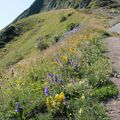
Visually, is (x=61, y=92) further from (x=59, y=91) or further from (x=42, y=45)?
(x=42, y=45)

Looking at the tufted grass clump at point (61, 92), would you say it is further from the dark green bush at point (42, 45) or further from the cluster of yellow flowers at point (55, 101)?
the dark green bush at point (42, 45)

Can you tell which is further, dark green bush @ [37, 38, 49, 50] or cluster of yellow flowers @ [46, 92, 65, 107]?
dark green bush @ [37, 38, 49, 50]

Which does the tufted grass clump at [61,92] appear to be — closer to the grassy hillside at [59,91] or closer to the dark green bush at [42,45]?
the grassy hillside at [59,91]

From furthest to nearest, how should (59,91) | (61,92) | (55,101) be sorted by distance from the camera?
(59,91) < (61,92) < (55,101)

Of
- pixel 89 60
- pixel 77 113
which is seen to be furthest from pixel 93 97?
pixel 89 60

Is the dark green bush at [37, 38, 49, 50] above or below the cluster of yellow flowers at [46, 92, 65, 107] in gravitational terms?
below

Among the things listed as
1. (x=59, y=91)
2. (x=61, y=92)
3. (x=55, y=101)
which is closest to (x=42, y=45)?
(x=59, y=91)

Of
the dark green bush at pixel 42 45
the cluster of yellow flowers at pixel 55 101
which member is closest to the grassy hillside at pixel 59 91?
the cluster of yellow flowers at pixel 55 101

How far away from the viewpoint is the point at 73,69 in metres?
12.1

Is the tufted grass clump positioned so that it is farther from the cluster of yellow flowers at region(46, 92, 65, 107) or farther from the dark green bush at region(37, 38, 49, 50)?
the dark green bush at region(37, 38, 49, 50)

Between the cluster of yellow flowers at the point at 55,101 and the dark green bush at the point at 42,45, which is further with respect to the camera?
the dark green bush at the point at 42,45

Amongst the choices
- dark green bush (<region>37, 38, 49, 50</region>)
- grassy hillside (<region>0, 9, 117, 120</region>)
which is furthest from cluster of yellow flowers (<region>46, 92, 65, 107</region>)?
dark green bush (<region>37, 38, 49, 50</region>)

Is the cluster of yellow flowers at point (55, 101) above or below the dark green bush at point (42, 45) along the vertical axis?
above

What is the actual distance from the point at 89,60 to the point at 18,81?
366 centimetres
